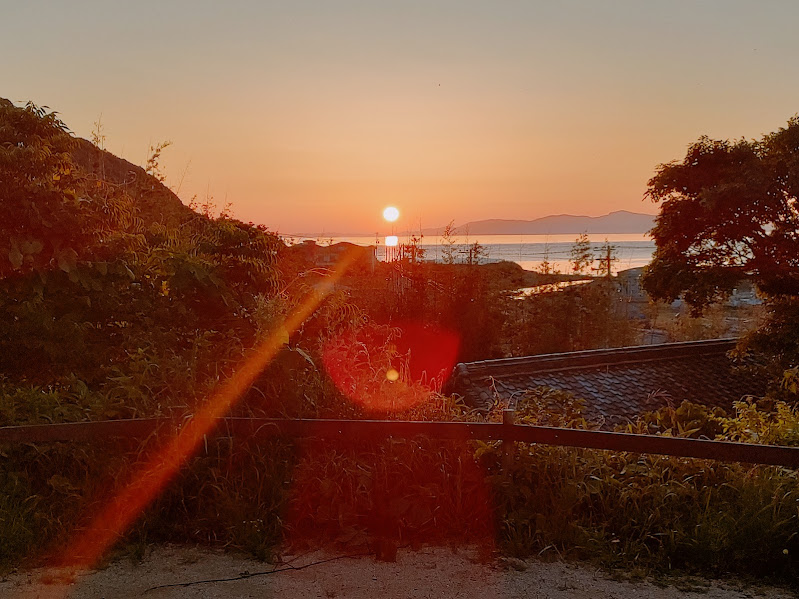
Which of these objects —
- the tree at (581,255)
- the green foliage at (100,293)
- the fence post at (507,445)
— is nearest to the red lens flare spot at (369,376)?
the green foliage at (100,293)

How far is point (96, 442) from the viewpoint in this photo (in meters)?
4.82

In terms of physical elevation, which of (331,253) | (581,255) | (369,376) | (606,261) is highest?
(581,255)

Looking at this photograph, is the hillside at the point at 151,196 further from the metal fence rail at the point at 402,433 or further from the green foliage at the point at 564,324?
the green foliage at the point at 564,324

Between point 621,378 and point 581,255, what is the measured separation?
322 inches

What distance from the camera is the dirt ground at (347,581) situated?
375cm

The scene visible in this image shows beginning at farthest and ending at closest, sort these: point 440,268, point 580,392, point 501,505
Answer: point 440,268, point 580,392, point 501,505

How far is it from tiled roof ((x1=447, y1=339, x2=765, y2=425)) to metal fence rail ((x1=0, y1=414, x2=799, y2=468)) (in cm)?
719

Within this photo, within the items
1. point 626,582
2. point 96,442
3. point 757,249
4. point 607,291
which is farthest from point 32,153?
point 607,291

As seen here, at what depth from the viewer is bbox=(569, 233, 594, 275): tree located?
73.6ft

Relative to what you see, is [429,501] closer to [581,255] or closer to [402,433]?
[402,433]

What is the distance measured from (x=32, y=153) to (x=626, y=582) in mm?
5547

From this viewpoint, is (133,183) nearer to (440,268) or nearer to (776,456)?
(776,456)

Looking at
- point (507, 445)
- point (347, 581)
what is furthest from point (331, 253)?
point (347, 581)

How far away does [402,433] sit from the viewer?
184 inches
